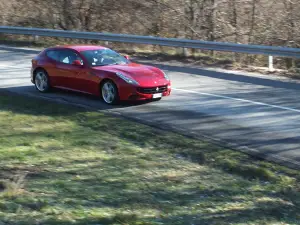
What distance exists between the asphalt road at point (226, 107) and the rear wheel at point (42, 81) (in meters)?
0.23

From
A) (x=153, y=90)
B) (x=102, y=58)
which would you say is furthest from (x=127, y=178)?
(x=102, y=58)

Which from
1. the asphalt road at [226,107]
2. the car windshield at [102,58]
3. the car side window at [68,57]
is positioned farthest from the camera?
the car side window at [68,57]

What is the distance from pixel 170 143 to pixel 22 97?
18.6 ft

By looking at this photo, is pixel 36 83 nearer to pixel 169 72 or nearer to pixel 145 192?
pixel 169 72

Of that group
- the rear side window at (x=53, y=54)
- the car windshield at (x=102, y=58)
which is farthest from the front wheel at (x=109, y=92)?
the rear side window at (x=53, y=54)

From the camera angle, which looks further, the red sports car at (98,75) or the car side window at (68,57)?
the car side window at (68,57)

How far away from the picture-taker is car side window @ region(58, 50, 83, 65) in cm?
1606

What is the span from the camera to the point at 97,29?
104 feet

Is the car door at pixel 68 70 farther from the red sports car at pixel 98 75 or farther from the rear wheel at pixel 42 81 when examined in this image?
the rear wheel at pixel 42 81

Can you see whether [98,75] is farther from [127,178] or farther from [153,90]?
[127,178]

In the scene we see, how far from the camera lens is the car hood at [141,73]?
14.9 meters

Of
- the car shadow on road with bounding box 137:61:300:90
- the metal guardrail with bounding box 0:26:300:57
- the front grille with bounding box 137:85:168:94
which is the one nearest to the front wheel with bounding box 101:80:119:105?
the front grille with bounding box 137:85:168:94

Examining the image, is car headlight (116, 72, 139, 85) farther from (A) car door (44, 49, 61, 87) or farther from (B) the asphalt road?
(A) car door (44, 49, 61, 87)

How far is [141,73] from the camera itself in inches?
598
